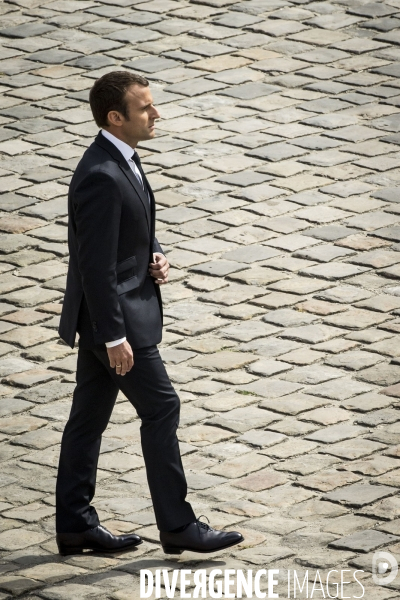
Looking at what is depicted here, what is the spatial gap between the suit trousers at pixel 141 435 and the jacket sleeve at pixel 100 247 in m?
0.15

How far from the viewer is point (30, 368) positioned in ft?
22.0

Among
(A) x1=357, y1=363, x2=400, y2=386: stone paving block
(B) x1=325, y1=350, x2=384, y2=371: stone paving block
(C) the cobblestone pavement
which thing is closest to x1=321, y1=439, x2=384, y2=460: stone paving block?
(C) the cobblestone pavement

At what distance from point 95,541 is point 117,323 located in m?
0.97

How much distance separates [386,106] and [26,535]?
19.9 feet

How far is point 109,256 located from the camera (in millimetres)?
4375

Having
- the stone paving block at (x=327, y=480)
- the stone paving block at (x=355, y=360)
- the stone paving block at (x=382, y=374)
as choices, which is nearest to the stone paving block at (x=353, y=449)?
the stone paving block at (x=327, y=480)

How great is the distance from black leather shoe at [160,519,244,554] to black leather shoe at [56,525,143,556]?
7.1 inches

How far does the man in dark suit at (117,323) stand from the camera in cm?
440

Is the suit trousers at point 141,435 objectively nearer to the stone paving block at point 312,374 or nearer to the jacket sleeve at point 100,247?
the jacket sleeve at point 100,247

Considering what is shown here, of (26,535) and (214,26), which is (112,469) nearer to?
(26,535)

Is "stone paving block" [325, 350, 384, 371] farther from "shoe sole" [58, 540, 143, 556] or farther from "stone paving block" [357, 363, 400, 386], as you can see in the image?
"shoe sole" [58, 540, 143, 556]

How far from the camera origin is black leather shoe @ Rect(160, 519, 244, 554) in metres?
4.61

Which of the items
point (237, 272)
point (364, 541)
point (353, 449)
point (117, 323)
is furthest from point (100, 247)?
point (237, 272)

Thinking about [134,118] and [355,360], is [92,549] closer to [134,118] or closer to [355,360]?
[134,118]
